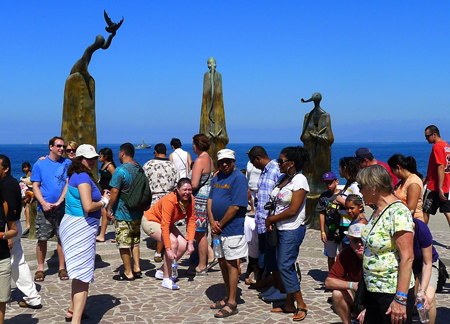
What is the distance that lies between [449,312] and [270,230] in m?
2.18

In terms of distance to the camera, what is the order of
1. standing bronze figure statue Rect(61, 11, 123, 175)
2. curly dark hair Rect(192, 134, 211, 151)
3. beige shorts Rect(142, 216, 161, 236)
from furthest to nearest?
standing bronze figure statue Rect(61, 11, 123, 175) → curly dark hair Rect(192, 134, 211, 151) → beige shorts Rect(142, 216, 161, 236)

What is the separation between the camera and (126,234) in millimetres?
6535

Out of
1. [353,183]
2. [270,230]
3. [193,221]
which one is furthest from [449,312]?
[193,221]

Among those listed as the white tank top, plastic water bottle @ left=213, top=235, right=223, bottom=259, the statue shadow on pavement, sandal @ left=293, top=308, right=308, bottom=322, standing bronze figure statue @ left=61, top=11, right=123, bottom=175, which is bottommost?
the statue shadow on pavement

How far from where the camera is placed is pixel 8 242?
4508 mm

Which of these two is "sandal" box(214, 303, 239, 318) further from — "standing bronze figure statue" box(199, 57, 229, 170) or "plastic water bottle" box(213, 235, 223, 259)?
"standing bronze figure statue" box(199, 57, 229, 170)

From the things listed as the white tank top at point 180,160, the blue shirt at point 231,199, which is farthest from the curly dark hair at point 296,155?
the white tank top at point 180,160

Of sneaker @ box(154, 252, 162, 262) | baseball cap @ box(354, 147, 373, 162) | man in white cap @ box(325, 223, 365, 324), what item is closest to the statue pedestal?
sneaker @ box(154, 252, 162, 262)

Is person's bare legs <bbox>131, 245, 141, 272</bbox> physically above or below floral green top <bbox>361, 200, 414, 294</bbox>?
below

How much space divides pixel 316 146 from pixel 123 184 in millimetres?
5403

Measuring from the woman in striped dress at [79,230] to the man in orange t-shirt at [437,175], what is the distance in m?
5.19

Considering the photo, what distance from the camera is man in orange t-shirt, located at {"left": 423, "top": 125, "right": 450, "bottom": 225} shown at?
746cm

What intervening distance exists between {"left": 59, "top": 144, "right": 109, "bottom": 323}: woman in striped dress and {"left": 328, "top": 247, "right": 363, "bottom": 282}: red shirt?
2338 millimetres

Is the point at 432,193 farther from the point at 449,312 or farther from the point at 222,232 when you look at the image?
the point at 222,232
